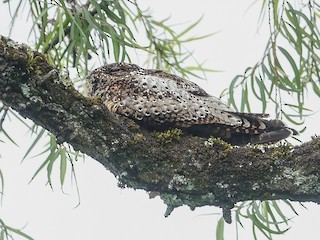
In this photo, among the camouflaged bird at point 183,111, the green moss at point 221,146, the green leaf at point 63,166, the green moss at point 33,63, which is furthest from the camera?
the green leaf at point 63,166

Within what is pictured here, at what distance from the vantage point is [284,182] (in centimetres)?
183

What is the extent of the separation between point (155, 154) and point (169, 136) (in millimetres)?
112

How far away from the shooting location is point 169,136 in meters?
1.99

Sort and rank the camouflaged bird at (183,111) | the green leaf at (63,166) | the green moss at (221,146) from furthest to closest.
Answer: the green leaf at (63,166) < the camouflaged bird at (183,111) < the green moss at (221,146)

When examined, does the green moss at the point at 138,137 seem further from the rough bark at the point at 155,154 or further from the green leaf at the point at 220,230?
the green leaf at the point at 220,230

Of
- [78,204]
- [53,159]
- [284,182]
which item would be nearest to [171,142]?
[284,182]

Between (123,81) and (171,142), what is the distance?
50 centimetres

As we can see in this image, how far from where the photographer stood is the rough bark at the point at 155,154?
1799 mm

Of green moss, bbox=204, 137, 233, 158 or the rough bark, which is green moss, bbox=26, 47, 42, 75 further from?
green moss, bbox=204, 137, 233, 158

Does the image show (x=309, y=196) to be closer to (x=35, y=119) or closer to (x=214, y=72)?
(x=35, y=119)

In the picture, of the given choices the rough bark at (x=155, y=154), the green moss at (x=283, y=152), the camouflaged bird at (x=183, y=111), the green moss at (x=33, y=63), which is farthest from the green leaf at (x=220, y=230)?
the green moss at (x=33, y=63)

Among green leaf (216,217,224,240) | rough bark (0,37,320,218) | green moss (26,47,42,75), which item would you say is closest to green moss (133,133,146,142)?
rough bark (0,37,320,218)

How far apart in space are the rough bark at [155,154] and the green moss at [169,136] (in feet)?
0.08

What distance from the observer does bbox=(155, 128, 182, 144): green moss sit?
1.97m
